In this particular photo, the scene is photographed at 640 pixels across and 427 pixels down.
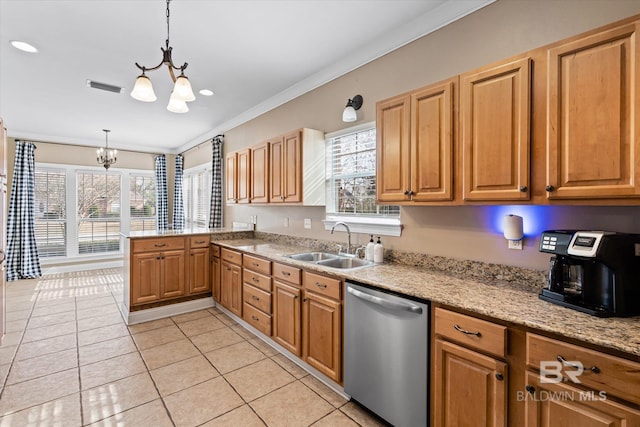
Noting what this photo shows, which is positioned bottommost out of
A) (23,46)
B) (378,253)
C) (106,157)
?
(378,253)

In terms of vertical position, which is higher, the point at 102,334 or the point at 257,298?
the point at 257,298

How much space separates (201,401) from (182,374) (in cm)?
45

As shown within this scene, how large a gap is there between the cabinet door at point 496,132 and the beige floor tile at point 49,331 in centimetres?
427

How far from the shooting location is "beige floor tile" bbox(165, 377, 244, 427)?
79.5 inches

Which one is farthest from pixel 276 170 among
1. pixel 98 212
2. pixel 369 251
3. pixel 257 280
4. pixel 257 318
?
pixel 98 212

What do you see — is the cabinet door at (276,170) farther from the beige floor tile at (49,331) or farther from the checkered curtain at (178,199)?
the checkered curtain at (178,199)

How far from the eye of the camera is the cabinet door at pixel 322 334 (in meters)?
2.24

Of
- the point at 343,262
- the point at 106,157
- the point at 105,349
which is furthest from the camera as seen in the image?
the point at 106,157

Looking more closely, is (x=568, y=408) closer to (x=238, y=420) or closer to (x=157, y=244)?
(x=238, y=420)

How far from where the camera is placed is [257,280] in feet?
10.4

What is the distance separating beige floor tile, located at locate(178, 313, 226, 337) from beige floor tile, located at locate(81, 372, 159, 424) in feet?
3.03

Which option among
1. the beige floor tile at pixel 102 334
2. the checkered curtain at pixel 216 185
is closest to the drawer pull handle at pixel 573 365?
the beige floor tile at pixel 102 334

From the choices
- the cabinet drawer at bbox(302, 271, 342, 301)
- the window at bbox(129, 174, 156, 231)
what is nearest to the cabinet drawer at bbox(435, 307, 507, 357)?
the cabinet drawer at bbox(302, 271, 342, 301)

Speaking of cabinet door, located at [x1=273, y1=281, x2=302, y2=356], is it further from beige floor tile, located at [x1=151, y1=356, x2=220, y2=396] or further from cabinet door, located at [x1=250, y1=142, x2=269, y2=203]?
cabinet door, located at [x1=250, y1=142, x2=269, y2=203]
